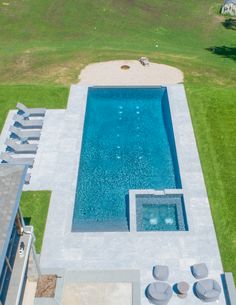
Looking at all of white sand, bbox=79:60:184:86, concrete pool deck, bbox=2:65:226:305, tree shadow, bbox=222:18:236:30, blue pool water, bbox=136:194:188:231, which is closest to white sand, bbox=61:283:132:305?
concrete pool deck, bbox=2:65:226:305

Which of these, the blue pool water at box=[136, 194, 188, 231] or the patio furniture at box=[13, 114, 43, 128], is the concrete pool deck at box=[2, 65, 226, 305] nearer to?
the blue pool water at box=[136, 194, 188, 231]

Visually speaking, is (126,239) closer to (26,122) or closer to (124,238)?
(124,238)

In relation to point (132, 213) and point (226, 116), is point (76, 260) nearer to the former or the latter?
point (132, 213)

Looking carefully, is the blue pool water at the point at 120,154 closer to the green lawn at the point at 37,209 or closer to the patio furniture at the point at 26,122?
the green lawn at the point at 37,209

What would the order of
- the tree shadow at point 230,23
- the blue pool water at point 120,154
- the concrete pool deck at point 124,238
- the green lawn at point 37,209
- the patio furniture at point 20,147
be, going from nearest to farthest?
1. the concrete pool deck at point 124,238
2. the green lawn at point 37,209
3. the blue pool water at point 120,154
4. the patio furniture at point 20,147
5. the tree shadow at point 230,23

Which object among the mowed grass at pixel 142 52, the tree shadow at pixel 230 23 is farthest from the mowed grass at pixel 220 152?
the tree shadow at pixel 230 23

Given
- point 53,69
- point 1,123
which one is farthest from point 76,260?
point 53,69

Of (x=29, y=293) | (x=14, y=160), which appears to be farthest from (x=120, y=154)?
(x=29, y=293)
